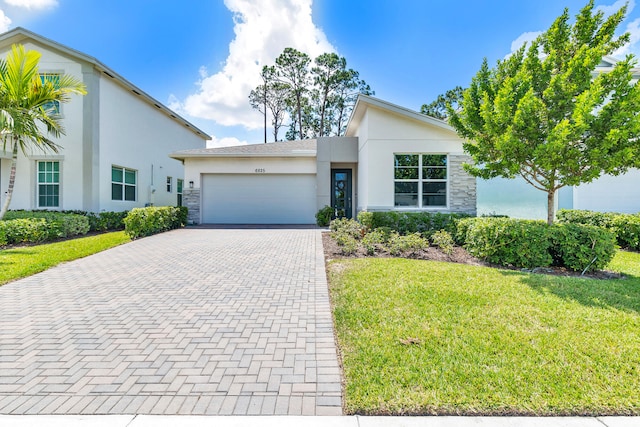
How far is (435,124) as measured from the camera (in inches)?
439

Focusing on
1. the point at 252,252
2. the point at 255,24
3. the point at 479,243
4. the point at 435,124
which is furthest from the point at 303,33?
the point at 479,243

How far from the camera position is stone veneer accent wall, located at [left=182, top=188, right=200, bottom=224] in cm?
1546

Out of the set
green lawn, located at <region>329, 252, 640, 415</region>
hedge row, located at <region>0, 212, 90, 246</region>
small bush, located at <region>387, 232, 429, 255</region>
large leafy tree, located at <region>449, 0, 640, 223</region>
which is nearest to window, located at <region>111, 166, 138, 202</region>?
hedge row, located at <region>0, 212, 90, 246</region>

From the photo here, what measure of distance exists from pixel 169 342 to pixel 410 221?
28.9 feet

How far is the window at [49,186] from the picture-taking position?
44.0ft

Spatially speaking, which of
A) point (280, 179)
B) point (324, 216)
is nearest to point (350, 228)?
point (324, 216)

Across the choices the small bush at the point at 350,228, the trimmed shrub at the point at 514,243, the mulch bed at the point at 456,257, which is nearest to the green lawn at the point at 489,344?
the mulch bed at the point at 456,257

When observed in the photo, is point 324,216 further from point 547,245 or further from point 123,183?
point 123,183

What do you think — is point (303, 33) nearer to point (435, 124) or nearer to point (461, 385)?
point (435, 124)

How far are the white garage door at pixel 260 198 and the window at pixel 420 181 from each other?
5.29 meters

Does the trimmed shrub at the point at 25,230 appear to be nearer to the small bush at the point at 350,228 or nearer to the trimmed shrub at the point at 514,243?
the small bush at the point at 350,228

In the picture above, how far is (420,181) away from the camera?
11.6 m
